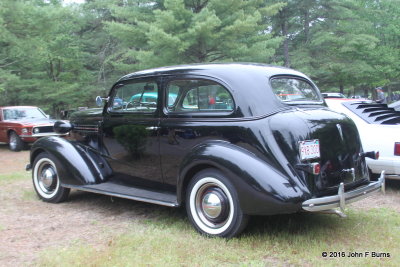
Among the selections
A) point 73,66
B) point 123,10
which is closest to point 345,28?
point 123,10

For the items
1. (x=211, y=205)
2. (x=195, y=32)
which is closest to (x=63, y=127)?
(x=211, y=205)

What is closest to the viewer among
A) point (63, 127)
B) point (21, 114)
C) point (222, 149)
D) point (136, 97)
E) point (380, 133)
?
point (222, 149)

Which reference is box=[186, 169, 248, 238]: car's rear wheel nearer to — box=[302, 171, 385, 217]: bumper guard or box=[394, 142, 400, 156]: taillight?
box=[302, 171, 385, 217]: bumper guard

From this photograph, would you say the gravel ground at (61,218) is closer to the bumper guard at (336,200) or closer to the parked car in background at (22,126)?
the bumper guard at (336,200)

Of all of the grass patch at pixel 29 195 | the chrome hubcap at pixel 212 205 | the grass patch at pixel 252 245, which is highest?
the chrome hubcap at pixel 212 205

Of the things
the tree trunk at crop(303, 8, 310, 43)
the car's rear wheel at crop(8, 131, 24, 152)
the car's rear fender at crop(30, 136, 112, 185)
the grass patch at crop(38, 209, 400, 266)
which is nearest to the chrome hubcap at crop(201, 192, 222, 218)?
the grass patch at crop(38, 209, 400, 266)

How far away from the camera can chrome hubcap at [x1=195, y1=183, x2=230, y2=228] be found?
13.2 feet

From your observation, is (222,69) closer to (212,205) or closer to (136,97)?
(136,97)

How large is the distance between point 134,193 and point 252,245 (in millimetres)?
1642

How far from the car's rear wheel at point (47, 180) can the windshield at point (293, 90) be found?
324cm

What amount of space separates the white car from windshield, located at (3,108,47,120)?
10834 mm

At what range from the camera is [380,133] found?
582 cm

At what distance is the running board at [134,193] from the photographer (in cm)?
444

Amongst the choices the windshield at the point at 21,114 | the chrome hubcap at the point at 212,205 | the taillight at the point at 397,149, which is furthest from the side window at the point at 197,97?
the windshield at the point at 21,114
